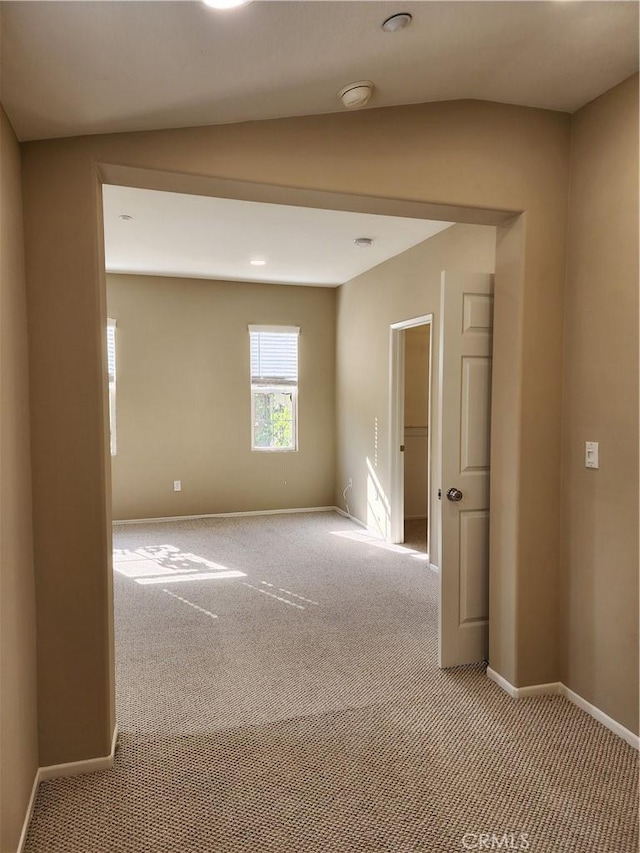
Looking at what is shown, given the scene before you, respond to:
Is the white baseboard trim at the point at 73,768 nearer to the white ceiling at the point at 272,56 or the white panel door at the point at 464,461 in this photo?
the white panel door at the point at 464,461

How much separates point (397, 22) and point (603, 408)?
5.57 feet

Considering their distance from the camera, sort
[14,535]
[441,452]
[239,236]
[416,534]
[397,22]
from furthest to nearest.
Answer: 1. [416,534]
2. [239,236]
3. [441,452]
4. [14,535]
5. [397,22]

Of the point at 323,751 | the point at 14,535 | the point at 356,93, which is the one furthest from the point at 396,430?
the point at 14,535

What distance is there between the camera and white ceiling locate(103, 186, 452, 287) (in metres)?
3.80

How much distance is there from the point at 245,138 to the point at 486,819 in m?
2.68


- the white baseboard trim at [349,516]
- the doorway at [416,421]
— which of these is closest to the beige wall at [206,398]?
the white baseboard trim at [349,516]

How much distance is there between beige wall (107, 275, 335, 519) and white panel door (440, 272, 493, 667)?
4.01m

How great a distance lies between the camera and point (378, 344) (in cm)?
566

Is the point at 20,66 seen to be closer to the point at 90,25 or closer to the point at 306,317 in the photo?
the point at 90,25

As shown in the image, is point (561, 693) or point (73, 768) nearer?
point (73, 768)

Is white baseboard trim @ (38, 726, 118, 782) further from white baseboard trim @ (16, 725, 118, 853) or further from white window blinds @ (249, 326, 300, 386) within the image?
white window blinds @ (249, 326, 300, 386)

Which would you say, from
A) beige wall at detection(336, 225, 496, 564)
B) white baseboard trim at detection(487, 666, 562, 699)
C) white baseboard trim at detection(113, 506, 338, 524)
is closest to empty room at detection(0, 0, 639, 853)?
white baseboard trim at detection(487, 666, 562, 699)

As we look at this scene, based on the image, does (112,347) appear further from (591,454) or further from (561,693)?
(561,693)

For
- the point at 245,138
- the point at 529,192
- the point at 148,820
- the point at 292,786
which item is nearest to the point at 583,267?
the point at 529,192
